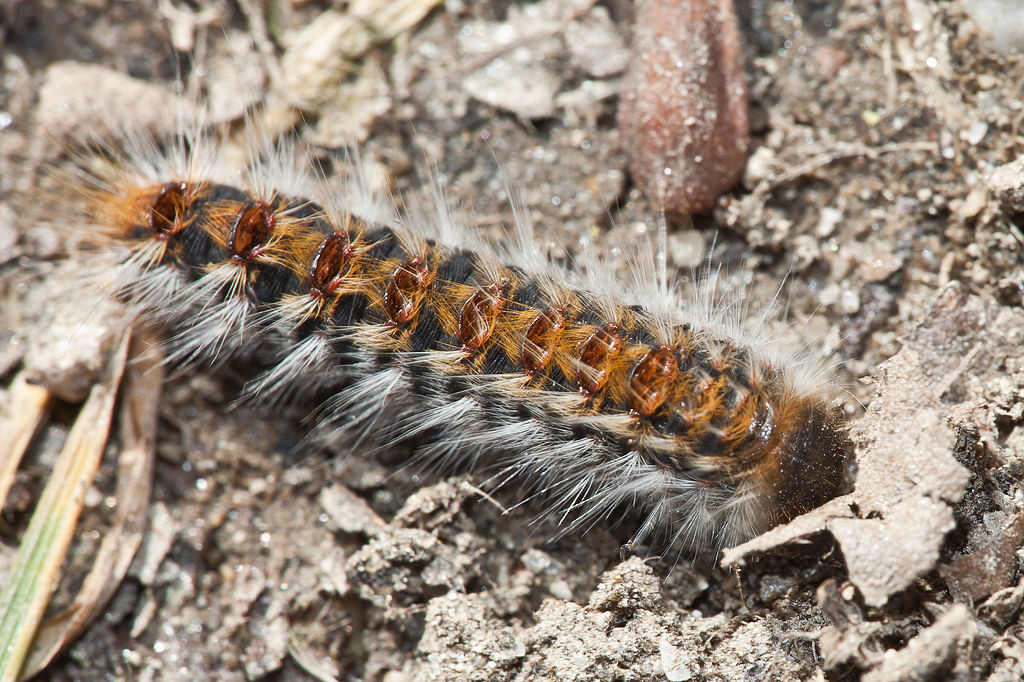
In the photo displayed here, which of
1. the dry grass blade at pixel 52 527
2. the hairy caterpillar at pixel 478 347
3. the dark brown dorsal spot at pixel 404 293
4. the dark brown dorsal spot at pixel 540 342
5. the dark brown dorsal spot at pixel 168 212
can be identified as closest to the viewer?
the hairy caterpillar at pixel 478 347

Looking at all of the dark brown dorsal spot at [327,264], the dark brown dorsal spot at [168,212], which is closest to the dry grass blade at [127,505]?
the dark brown dorsal spot at [168,212]

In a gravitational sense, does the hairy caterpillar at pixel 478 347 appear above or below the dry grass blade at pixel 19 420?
above

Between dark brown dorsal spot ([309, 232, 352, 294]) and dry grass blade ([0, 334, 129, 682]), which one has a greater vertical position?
dark brown dorsal spot ([309, 232, 352, 294])

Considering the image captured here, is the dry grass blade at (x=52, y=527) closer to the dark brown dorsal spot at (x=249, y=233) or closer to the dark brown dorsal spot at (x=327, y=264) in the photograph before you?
the dark brown dorsal spot at (x=249, y=233)

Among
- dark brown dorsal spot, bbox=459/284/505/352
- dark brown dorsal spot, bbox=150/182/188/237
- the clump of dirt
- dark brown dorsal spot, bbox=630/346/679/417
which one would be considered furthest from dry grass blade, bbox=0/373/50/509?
dark brown dorsal spot, bbox=630/346/679/417

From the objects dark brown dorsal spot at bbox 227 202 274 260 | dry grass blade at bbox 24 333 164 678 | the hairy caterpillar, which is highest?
dark brown dorsal spot at bbox 227 202 274 260

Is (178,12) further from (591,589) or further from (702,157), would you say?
(591,589)

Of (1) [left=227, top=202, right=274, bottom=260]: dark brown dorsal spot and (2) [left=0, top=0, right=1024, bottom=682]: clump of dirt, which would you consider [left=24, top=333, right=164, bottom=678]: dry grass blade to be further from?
(1) [left=227, top=202, right=274, bottom=260]: dark brown dorsal spot
